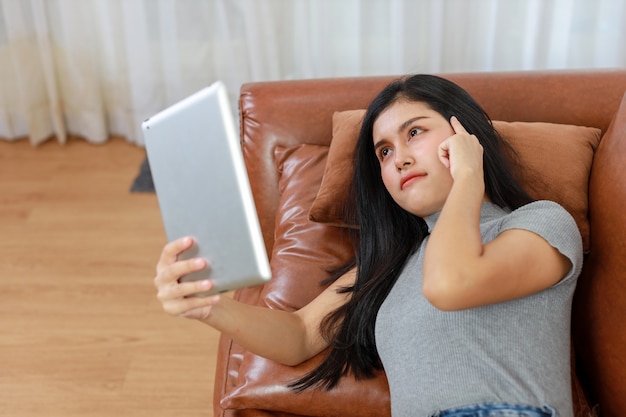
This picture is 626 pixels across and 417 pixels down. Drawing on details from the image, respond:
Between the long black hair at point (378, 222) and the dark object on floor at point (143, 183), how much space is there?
1497 millimetres

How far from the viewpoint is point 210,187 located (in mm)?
1147

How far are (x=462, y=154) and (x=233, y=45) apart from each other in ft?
6.29

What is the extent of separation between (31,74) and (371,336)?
2310mm

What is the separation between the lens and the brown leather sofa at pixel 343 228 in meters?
1.51

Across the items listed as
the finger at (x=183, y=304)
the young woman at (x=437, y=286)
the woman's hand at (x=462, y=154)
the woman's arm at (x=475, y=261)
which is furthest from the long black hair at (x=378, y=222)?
the finger at (x=183, y=304)

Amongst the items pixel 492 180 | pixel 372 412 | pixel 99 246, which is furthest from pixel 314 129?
pixel 99 246

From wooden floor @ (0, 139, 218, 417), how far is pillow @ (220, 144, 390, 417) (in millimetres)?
561

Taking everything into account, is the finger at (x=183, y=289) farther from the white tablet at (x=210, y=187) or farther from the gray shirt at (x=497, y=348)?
the gray shirt at (x=497, y=348)

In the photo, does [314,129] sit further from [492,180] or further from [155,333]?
[155,333]

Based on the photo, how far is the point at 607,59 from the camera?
2951 millimetres

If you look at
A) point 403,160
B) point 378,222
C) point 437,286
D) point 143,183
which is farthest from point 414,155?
point 143,183

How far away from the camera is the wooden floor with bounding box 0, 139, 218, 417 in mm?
2143

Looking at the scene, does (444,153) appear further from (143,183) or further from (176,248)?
(143,183)

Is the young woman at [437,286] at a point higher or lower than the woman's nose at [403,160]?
lower
